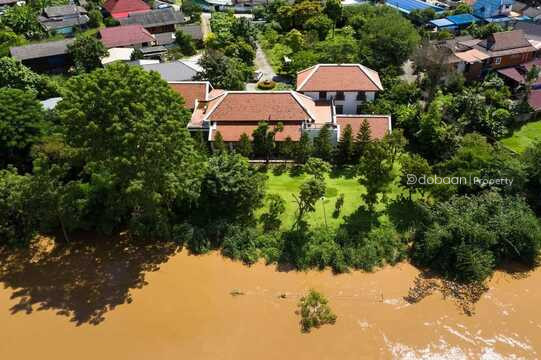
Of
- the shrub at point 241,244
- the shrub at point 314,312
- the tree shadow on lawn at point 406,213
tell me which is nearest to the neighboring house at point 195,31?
the shrub at point 241,244

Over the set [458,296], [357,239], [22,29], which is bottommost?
[458,296]

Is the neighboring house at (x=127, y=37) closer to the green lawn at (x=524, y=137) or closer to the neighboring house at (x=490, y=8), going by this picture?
the green lawn at (x=524, y=137)

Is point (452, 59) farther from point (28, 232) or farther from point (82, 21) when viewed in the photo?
point (82, 21)

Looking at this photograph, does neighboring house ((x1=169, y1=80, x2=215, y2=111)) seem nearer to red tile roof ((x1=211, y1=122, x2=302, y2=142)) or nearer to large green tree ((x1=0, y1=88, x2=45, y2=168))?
red tile roof ((x1=211, y1=122, x2=302, y2=142))

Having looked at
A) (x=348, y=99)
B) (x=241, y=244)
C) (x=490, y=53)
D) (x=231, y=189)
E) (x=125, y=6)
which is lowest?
(x=241, y=244)

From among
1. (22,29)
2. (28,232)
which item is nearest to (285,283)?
(28,232)

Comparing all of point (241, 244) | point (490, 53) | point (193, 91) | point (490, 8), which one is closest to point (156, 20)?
point (193, 91)

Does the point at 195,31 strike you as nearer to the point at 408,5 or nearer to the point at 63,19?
the point at 63,19
